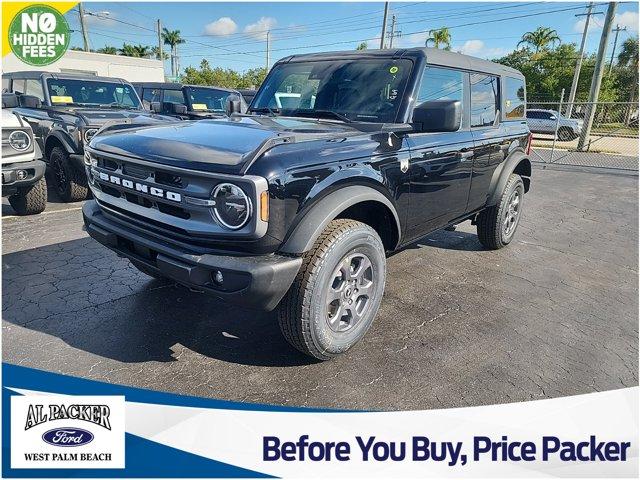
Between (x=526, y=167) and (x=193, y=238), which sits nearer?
(x=193, y=238)

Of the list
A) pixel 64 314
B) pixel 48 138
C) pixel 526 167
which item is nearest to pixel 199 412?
pixel 64 314

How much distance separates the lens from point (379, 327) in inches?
128

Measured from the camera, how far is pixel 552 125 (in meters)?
22.0

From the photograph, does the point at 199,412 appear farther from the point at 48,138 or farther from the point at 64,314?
the point at 48,138

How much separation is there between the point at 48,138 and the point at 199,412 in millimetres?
5804

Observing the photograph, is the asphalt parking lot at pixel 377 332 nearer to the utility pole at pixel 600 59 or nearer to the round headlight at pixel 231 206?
the round headlight at pixel 231 206

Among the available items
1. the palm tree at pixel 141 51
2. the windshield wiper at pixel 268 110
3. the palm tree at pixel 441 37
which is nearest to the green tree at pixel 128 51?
the palm tree at pixel 141 51

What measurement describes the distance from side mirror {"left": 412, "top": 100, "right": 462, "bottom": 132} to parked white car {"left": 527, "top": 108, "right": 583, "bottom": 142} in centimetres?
2089

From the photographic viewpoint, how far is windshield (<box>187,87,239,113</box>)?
9.66 metres

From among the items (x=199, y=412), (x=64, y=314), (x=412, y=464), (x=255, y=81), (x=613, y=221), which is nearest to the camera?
(x=412, y=464)

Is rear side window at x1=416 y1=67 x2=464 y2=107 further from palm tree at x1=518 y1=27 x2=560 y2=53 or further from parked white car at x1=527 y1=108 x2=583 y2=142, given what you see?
palm tree at x1=518 y1=27 x2=560 y2=53

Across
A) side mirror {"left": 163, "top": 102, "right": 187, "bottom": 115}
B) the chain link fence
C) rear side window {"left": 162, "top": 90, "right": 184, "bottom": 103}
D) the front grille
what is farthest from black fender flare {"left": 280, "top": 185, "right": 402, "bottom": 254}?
the chain link fence

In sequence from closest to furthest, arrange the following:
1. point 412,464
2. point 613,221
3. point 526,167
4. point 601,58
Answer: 1. point 412,464
2. point 526,167
3. point 613,221
4. point 601,58

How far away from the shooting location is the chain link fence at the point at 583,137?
49.2ft
